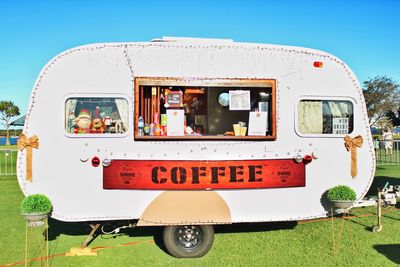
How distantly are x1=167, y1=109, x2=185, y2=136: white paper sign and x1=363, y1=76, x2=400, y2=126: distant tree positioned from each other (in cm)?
4153

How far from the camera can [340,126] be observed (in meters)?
5.26

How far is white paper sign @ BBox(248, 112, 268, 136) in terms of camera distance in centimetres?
510

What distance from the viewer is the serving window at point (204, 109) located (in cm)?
496

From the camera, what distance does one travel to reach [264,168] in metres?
5.02

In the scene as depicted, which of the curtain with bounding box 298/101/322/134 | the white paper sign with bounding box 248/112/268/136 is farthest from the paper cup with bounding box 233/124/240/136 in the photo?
the curtain with bounding box 298/101/322/134

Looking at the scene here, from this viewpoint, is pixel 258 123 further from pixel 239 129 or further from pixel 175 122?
pixel 175 122

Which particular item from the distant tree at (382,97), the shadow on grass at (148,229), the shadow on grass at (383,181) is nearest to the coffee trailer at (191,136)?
the shadow on grass at (148,229)

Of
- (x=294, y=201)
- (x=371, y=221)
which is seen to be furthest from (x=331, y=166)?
(x=371, y=221)

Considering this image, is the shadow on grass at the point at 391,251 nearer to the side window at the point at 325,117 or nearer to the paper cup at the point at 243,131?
the side window at the point at 325,117

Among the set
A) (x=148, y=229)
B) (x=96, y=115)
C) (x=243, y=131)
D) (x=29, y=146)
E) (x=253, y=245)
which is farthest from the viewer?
(x=148, y=229)

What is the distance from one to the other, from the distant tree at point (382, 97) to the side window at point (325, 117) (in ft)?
132

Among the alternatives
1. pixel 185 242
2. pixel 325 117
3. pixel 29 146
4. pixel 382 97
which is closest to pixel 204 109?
pixel 325 117

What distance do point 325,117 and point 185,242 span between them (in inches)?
108

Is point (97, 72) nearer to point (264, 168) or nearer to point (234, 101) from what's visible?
point (234, 101)
